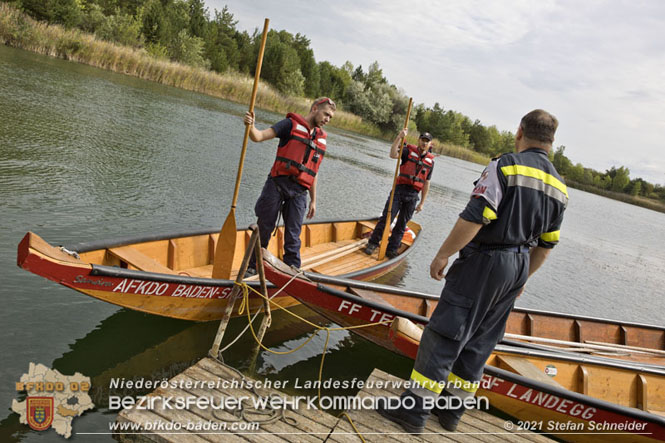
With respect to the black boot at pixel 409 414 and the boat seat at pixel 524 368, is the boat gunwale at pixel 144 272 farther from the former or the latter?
the boat seat at pixel 524 368

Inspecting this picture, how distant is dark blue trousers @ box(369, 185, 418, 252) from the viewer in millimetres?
8375

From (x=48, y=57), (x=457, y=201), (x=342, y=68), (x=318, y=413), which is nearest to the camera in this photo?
(x=318, y=413)

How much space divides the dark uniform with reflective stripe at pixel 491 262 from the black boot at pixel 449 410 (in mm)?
279

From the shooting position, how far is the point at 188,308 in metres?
4.65

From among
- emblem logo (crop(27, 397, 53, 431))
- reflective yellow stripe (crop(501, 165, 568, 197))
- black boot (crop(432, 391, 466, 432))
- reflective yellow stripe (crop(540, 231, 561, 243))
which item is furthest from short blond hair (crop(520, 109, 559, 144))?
emblem logo (crop(27, 397, 53, 431))

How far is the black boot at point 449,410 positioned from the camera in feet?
10.1

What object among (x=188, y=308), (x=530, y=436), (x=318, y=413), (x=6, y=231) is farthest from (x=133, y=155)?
(x=530, y=436)

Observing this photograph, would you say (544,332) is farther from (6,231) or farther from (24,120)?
(24,120)

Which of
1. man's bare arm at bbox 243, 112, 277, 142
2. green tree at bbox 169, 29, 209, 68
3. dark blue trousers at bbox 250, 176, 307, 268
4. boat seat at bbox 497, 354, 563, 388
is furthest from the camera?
green tree at bbox 169, 29, 209, 68

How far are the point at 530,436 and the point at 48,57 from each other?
27380mm

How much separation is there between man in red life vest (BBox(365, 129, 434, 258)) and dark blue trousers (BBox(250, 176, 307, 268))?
10.1ft

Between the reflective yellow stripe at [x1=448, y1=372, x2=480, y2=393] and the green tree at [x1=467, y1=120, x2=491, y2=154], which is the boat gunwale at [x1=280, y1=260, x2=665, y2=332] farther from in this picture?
the green tree at [x1=467, y1=120, x2=491, y2=154]

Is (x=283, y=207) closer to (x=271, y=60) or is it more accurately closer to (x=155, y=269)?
(x=155, y=269)

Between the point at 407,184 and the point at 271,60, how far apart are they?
45820mm
